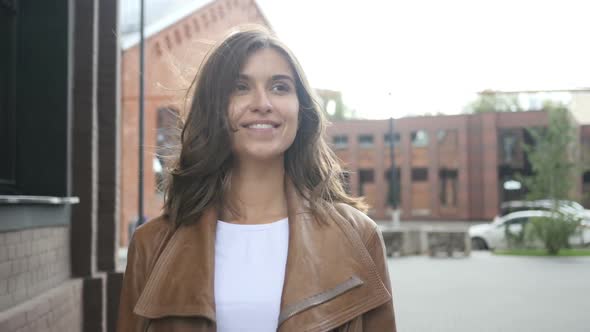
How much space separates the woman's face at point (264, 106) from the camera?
2.38 meters

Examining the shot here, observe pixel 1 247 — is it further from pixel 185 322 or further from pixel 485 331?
pixel 485 331

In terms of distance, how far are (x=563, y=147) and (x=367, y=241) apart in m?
24.4

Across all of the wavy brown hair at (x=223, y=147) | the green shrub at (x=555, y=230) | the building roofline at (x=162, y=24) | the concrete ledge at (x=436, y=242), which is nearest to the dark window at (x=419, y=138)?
the building roofline at (x=162, y=24)

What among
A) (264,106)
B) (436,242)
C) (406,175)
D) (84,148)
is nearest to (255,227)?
(264,106)

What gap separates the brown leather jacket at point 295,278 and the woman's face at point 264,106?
0.76 ft

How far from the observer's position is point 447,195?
52500mm

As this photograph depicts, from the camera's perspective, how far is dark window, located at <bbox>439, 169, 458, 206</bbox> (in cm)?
5228

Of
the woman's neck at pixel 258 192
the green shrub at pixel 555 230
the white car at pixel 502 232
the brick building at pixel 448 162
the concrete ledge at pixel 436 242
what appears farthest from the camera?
the brick building at pixel 448 162

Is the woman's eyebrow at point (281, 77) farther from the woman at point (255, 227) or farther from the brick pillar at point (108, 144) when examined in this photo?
the brick pillar at point (108, 144)

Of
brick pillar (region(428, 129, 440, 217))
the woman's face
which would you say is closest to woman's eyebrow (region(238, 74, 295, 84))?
the woman's face

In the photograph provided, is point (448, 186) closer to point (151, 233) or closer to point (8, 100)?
point (8, 100)

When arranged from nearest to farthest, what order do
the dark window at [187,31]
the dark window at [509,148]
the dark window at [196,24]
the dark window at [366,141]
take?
the dark window at [187,31] < the dark window at [196,24] < the dark window at [509,148] < the dark window at [366,141]

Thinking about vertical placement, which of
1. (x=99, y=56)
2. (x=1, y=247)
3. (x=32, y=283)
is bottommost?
(x=32, y=283)

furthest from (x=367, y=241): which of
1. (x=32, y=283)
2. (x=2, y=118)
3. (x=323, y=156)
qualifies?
(x=2, y=118)
